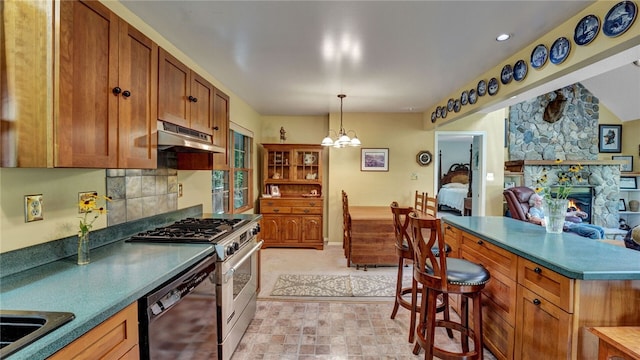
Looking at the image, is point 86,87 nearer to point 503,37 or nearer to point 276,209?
point 503,37

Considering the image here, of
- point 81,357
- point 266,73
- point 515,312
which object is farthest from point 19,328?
point 266,73

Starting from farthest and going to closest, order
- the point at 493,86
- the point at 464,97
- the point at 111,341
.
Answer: the point at 464,97
the point at 493,86
the point at 111,341

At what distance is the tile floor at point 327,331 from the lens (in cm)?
218

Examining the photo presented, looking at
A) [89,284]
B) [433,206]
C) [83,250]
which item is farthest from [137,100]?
[433,206]

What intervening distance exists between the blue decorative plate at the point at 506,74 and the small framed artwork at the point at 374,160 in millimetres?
2588

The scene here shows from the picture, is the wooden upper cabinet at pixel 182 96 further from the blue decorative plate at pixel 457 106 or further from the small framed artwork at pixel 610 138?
the small framed artwork at pixel 610 138

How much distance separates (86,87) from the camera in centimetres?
127

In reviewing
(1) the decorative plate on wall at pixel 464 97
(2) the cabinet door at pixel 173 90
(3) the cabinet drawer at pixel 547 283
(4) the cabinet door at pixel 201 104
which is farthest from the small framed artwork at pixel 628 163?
(2) the cabinet door at pixel 173 90

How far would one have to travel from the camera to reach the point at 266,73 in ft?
10.6

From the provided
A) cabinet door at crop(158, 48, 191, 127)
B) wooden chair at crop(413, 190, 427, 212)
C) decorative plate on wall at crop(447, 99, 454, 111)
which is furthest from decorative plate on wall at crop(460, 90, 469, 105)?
cabinet door at crop(158, 48, 191, 127)

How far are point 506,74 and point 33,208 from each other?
3687mm

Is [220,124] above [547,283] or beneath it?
above

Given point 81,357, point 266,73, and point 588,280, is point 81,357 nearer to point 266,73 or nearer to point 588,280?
point 588,280

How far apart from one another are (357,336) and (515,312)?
1208 mm
